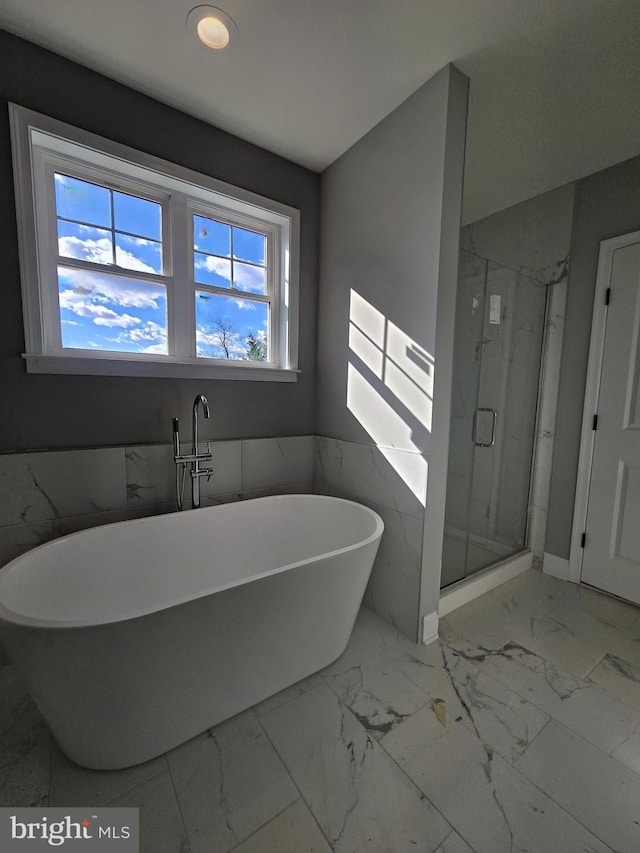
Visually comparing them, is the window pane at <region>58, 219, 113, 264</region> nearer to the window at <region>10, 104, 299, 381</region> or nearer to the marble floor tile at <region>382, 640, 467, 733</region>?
the window at <region>10, 104, 299, 381</region>

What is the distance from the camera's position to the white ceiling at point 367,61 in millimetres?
1302

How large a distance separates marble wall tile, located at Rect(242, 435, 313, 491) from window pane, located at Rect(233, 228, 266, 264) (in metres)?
1.18

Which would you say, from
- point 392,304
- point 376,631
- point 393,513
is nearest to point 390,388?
point 392,304

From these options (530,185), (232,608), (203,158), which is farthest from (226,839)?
(530,185)

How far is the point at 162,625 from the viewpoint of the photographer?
1.04m

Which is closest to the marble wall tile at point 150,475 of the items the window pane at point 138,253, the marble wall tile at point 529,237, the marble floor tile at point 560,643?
the window pane at point 138,253

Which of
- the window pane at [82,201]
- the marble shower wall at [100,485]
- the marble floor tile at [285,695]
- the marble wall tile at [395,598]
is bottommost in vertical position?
the marble floor tile at [285,695]

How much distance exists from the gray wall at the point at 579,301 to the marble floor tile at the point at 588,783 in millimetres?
1401

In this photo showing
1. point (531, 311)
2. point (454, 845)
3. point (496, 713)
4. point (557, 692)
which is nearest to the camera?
point (454, 845)

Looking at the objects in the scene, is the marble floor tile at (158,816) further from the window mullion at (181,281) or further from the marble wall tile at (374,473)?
the window mullion at (181,281)

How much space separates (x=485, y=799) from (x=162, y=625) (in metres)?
1.12

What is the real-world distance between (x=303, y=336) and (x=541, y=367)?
5.67 ft

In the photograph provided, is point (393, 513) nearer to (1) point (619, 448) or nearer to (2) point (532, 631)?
(2) point (532, 631)

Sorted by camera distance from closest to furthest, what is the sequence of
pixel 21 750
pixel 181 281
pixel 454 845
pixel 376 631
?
1. pixel 454 845
2. pixel 21 750
3. pixel 376 631
4. pixel 181 281
